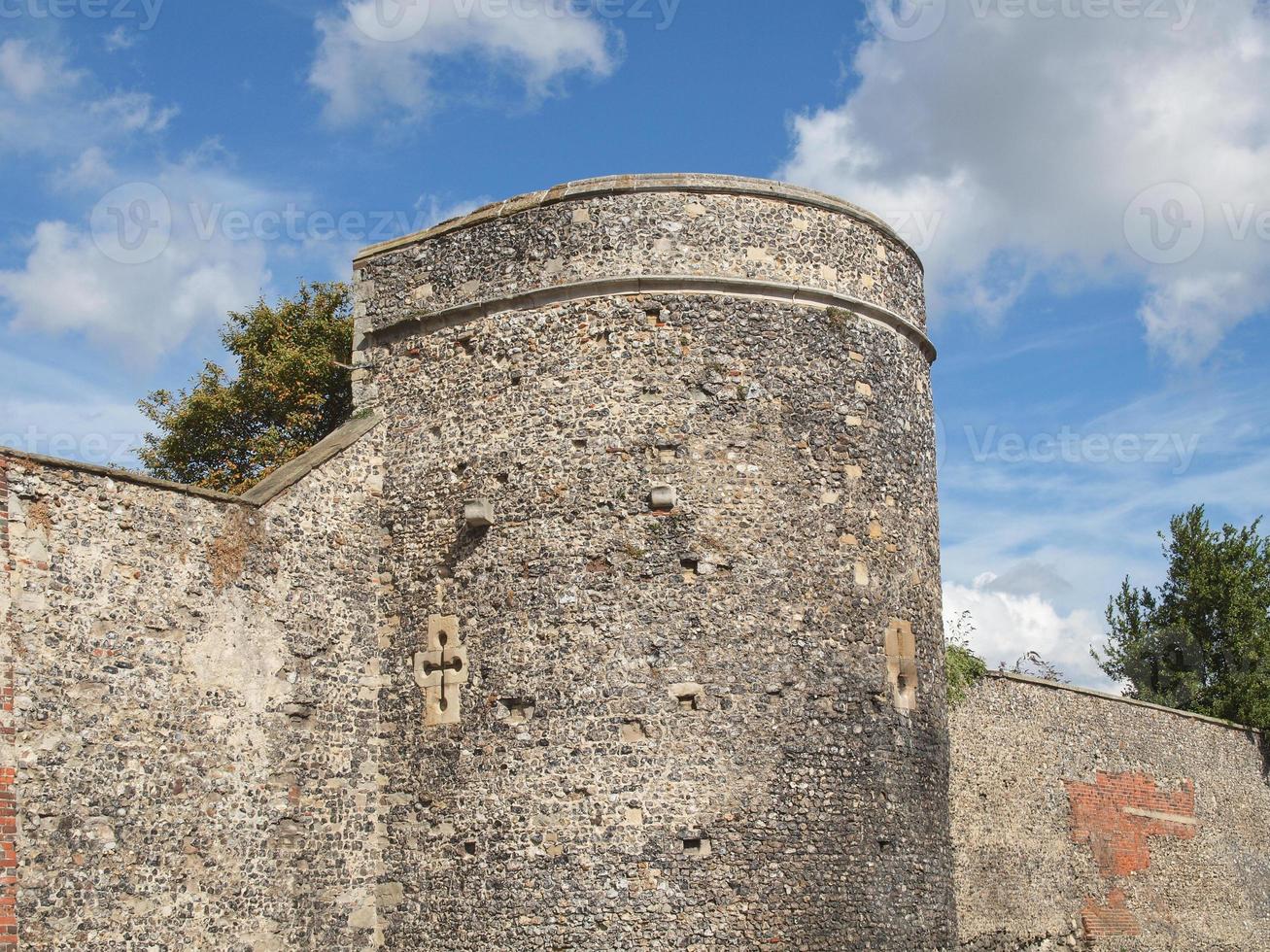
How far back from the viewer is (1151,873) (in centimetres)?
2305

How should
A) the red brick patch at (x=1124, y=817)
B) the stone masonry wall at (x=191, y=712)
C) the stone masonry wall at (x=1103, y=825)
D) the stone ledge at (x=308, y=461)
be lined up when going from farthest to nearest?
the red brick patch at (x=1124, y=817) < the stone masonry wall at (x=1103, y=825) < the stone ledge at (x=308, y=461) < the stone masonry wall at (x=191, y=712)

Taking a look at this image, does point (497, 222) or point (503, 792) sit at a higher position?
point (497, 222)

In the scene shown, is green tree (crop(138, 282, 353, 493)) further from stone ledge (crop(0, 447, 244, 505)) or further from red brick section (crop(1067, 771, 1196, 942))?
red brick section (crop(1067, 771, 1196, 942))

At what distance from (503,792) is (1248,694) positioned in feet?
62.5

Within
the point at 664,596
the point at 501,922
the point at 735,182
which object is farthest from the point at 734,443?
the point at 501,922

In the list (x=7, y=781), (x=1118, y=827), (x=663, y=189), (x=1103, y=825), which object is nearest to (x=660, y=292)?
(x=663, y=189)

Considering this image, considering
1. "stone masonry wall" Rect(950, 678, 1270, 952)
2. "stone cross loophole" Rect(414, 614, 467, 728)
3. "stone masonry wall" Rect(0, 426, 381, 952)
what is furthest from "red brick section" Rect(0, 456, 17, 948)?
"stone masonry wall" Rect(950, 678, 1270, 952)

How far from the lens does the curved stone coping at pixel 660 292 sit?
14844mm

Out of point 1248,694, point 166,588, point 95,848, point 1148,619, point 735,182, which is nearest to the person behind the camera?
point 95,848

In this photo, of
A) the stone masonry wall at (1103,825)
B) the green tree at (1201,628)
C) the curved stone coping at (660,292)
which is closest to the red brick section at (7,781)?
the curved stone coping at (660,292)

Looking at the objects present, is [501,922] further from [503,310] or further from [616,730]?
[503,310]

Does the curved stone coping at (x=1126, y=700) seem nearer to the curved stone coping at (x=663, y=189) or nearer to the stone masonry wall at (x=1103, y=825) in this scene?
the stone masonry wall at (x=1103, y=825)

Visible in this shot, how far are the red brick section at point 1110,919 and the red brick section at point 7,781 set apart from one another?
15410 mm

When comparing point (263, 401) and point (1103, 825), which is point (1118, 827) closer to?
point (1103, 825)
